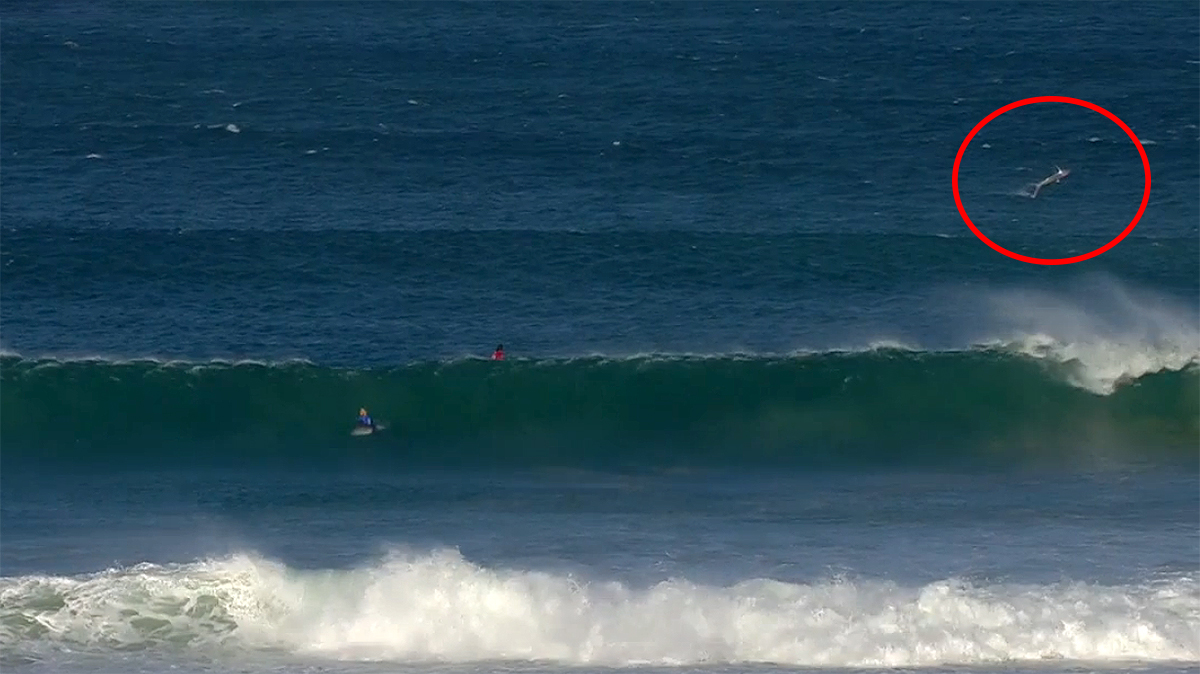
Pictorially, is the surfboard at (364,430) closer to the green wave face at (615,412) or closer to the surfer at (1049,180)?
the green wave face at (615,412)

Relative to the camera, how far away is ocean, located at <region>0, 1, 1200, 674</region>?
25.6 m

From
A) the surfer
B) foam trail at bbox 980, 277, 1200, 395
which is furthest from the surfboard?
the surfer

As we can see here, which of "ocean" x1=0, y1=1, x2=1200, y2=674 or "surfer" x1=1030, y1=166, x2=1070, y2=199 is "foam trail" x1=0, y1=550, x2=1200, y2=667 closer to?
"ocean" x1=0, y1=1, x2=1200, y2=674

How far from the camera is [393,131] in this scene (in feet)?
135

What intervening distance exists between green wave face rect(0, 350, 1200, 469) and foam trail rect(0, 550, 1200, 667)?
5.34 m

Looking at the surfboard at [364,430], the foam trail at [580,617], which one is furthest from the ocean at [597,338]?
the surfboard at [364,430]

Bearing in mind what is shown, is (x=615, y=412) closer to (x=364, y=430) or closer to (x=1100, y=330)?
(x=364, y=430)

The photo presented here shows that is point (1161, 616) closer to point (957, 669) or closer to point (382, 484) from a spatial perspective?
point (957, 669)

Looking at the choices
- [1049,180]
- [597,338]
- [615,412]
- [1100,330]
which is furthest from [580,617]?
[1049,180]

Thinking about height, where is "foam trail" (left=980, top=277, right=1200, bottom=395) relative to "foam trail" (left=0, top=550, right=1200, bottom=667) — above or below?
above

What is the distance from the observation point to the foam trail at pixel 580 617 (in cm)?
2469

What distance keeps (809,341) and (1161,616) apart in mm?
10360

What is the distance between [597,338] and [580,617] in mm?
9486

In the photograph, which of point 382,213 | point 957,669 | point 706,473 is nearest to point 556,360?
point 706,473
